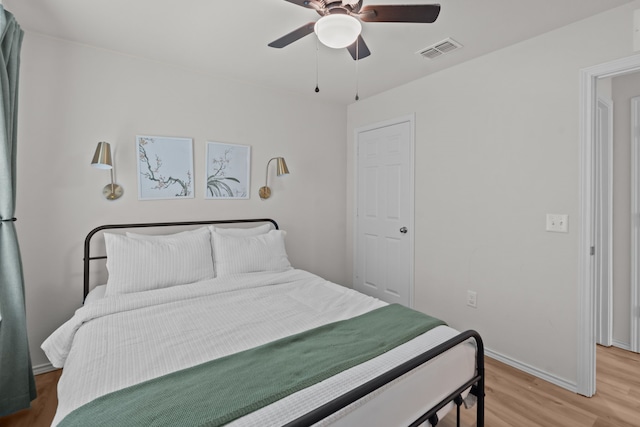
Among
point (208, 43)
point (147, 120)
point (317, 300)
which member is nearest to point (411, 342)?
point (317, 300)

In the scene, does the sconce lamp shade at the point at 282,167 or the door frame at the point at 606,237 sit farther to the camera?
the sconce lamp shade at the point at 282,167

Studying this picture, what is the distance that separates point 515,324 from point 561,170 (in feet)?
4.02

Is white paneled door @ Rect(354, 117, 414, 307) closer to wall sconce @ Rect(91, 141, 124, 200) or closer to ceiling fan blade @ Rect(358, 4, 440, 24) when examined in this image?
ceiling fan blade @ Rect(358, 4, 440, 24)

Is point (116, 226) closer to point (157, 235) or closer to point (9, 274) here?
point (157, 235)

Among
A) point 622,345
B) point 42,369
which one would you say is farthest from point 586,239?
point 42,369

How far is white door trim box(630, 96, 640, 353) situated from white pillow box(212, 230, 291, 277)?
303cm

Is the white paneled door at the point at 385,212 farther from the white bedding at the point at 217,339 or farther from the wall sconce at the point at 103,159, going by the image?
the wall sconce at the point at 103,159

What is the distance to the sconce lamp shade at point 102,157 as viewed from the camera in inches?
95.0

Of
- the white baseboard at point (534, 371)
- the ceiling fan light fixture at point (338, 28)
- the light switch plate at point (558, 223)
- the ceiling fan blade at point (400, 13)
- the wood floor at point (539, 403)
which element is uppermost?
the ceiling fan blade at point (400, 13)

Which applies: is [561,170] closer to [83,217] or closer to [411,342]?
[411,342]

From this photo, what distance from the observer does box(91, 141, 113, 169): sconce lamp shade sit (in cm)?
241

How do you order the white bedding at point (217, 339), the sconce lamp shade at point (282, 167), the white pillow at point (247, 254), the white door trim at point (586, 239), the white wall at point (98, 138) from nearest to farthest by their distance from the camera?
the white bedding at point (217, 339), the white door trim at point (586, 239), the white wall at point (98, 138), the white pillow at point (247, 254), the sconce lamp shade at point (282, 167)

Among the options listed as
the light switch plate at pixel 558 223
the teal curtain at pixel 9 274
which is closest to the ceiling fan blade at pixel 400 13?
the light switch plate at pixel 558 223

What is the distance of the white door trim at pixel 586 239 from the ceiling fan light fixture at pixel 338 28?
171 centimetres
